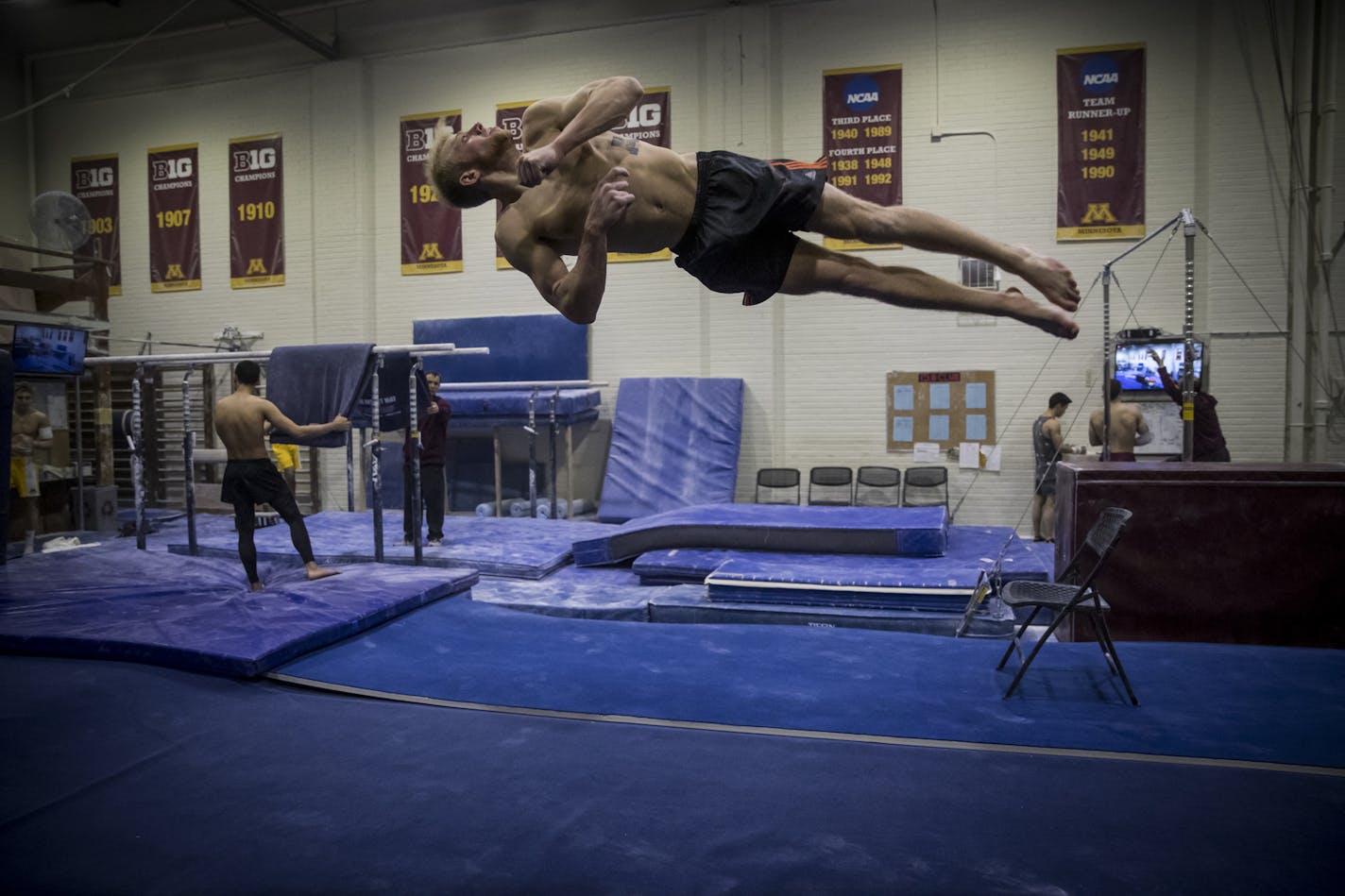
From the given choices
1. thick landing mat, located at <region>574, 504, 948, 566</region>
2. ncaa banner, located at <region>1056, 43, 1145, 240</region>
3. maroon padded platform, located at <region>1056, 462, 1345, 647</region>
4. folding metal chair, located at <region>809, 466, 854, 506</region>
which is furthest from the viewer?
folding metal chair, located at <region>809, 466, 854, 506</region>

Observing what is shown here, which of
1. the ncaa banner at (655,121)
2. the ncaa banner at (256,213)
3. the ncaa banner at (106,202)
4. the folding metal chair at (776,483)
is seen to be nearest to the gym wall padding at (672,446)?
the folding metal chair at (776,483)

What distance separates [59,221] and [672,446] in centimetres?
746

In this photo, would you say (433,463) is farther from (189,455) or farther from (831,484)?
(831,484)

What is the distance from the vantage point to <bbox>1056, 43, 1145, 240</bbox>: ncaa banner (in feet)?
27.6

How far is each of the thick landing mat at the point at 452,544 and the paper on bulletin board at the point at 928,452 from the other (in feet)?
11.7

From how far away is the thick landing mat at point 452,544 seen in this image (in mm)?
6719

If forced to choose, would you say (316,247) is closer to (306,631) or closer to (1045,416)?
(306,631)

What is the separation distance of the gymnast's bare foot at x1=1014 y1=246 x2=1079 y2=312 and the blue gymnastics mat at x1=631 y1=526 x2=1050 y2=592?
3.03 m

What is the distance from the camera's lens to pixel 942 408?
8875 mm

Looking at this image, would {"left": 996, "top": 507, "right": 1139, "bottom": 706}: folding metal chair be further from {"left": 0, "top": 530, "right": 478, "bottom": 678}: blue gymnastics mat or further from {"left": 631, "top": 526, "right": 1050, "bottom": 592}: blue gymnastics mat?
{"left": 0, "top": 530, "right": 478, "bottom": 678}: blue gymnastics mat

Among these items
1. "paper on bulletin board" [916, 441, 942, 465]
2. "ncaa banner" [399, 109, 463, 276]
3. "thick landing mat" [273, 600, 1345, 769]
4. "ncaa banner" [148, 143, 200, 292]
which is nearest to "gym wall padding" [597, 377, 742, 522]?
"paper on bulletin board" [916, 441, 942, 465]

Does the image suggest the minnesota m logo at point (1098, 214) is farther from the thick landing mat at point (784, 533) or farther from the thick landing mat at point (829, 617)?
the thick landing mat at point (829, 617)

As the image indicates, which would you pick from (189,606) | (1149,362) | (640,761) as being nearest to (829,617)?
(640,761)

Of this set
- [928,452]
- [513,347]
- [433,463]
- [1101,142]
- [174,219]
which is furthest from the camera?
[174,219]
